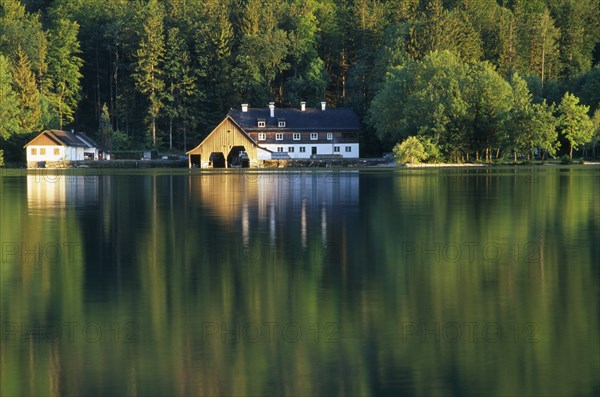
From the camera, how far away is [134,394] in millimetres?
10914

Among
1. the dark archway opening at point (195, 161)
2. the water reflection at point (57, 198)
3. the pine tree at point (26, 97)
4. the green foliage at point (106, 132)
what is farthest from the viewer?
the green foliage at point (106, 132)

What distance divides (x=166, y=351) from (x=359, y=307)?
4.22m

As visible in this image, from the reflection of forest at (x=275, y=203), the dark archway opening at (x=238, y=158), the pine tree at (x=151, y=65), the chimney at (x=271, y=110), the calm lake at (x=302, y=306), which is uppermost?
the pine tree at (x=151, y=65)

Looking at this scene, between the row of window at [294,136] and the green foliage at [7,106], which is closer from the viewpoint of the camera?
the green foliage at [7,106]

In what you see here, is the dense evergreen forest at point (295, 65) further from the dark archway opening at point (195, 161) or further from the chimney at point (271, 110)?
the dark archway opening at point (195, 161)

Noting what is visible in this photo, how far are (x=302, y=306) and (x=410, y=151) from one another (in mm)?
72192

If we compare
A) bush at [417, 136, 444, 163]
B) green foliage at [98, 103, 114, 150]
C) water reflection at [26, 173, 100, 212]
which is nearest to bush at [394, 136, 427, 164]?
bush at [417, 136, 444, 163]

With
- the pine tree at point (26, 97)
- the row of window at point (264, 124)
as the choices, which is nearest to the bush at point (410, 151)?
the row of window at point (264, 124)

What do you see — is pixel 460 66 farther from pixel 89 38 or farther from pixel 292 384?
pixel 292 384

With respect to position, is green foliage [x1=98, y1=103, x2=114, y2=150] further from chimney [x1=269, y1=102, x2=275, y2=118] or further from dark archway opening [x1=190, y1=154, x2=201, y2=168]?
chimney [x1=269, y1=102, x2=275, y2=118]

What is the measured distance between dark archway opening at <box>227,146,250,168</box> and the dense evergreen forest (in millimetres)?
11186

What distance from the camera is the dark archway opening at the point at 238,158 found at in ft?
328

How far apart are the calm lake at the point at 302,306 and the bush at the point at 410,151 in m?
54.5

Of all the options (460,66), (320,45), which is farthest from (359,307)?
(320,45)
